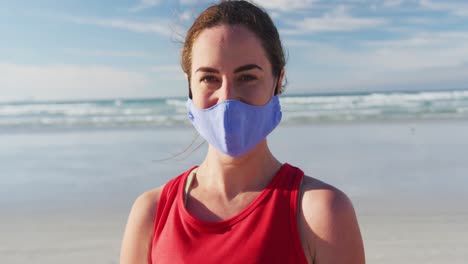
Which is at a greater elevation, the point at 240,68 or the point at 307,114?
the point at 240,68

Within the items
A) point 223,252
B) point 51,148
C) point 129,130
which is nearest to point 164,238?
point 223,252

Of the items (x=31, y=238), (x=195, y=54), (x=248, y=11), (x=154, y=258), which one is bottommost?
(x=31, y=238)

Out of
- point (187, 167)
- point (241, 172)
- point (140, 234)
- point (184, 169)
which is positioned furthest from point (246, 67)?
point (187, 167)

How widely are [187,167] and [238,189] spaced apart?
268 inches

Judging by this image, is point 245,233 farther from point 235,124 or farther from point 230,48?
point 230,48

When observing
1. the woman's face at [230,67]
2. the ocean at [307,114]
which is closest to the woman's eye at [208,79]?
the woman's face at [230,67]

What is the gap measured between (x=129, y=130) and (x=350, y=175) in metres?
9.64

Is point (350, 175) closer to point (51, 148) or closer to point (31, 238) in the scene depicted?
point (31, 238)

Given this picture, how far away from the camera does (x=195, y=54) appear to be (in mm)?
1874

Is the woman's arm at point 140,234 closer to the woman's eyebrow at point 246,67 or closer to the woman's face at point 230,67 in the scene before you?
the woman's face at point 230,67

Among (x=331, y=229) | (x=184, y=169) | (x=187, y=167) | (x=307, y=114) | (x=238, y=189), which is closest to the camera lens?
(x=331, y=229)

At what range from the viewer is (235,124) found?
1.82 metres

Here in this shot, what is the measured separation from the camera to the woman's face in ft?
5.84

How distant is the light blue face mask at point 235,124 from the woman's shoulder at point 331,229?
0.32 m
